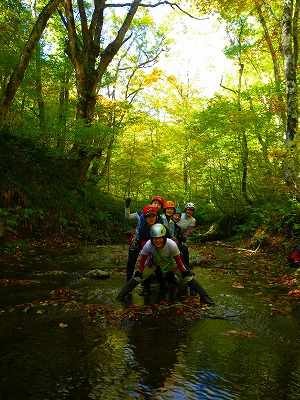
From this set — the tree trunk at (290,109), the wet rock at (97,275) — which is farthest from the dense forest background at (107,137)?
the wet rock at (97,275)

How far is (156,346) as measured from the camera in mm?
3545

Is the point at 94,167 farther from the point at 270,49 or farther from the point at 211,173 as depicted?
the point at 270,49

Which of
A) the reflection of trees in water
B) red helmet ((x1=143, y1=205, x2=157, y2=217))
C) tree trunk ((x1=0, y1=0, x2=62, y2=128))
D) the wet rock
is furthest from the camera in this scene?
tree trunk ((x1=0, y1=0, x2=62, y2=128))

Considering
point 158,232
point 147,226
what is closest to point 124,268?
point 147,226

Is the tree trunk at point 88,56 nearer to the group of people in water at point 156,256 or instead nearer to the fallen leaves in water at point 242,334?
the group of people in water at point 156,256

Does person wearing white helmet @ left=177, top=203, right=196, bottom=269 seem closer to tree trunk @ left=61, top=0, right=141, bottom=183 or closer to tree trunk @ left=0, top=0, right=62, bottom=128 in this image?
tree trunk @ left=0, top=0, right=62, bottom=128

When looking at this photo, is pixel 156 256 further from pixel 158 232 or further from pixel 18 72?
pixel 18 72

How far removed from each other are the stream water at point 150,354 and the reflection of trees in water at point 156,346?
0.4 inches

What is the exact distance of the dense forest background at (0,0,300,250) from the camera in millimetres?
10789

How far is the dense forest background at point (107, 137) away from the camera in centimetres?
1079

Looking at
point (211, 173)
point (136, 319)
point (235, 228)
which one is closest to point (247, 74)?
point (211, 173)

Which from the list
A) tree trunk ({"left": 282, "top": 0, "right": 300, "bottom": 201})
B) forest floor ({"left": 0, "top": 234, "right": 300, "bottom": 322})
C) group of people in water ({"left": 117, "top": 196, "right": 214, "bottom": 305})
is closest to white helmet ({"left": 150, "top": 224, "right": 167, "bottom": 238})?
group of people in water ({"left": 117, "top": 196, "right": 214, "bottom": 305})

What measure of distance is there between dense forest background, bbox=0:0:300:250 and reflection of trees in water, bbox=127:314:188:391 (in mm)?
5734

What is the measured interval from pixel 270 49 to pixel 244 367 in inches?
654
